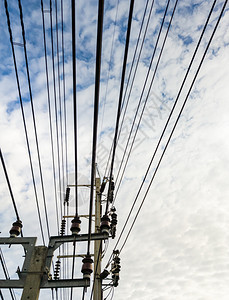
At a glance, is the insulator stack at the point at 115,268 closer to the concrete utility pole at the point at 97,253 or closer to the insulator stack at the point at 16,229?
the concrete utility pole at the point at 97,253

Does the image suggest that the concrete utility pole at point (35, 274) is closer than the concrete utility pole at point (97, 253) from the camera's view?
Yes

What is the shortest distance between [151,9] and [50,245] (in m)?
5.69

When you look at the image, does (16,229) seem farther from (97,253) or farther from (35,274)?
(97,253)

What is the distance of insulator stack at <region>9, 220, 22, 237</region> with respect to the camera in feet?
20.5

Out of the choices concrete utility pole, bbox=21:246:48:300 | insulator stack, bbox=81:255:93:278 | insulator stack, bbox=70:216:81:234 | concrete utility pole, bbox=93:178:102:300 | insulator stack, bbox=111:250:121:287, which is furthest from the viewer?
insulator stack, bbox=111:250:121:287

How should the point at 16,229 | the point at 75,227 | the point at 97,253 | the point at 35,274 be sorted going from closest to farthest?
the point at 35,274 → the point at 16,229 → the point at 75,227 → the point at 97,253

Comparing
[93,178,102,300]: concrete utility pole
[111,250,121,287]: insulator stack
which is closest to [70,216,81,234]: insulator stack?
[93,178,102,300]: concrete utility pole

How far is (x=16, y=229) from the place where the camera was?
628cm

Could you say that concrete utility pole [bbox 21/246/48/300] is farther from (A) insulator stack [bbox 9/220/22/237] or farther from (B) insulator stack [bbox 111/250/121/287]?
(B) insulator stack [bbox 111/250/121/287]

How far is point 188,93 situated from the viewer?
4.15 meters

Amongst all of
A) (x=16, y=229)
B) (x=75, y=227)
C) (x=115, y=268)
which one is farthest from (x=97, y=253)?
(x=16, y=229)

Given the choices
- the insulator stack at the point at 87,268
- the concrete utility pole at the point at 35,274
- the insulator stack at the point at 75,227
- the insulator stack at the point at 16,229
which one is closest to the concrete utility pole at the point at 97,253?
the insulator stack at the point at 87,268

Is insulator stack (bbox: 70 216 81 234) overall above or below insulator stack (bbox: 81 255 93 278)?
above

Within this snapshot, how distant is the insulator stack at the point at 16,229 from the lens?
6.25 m
